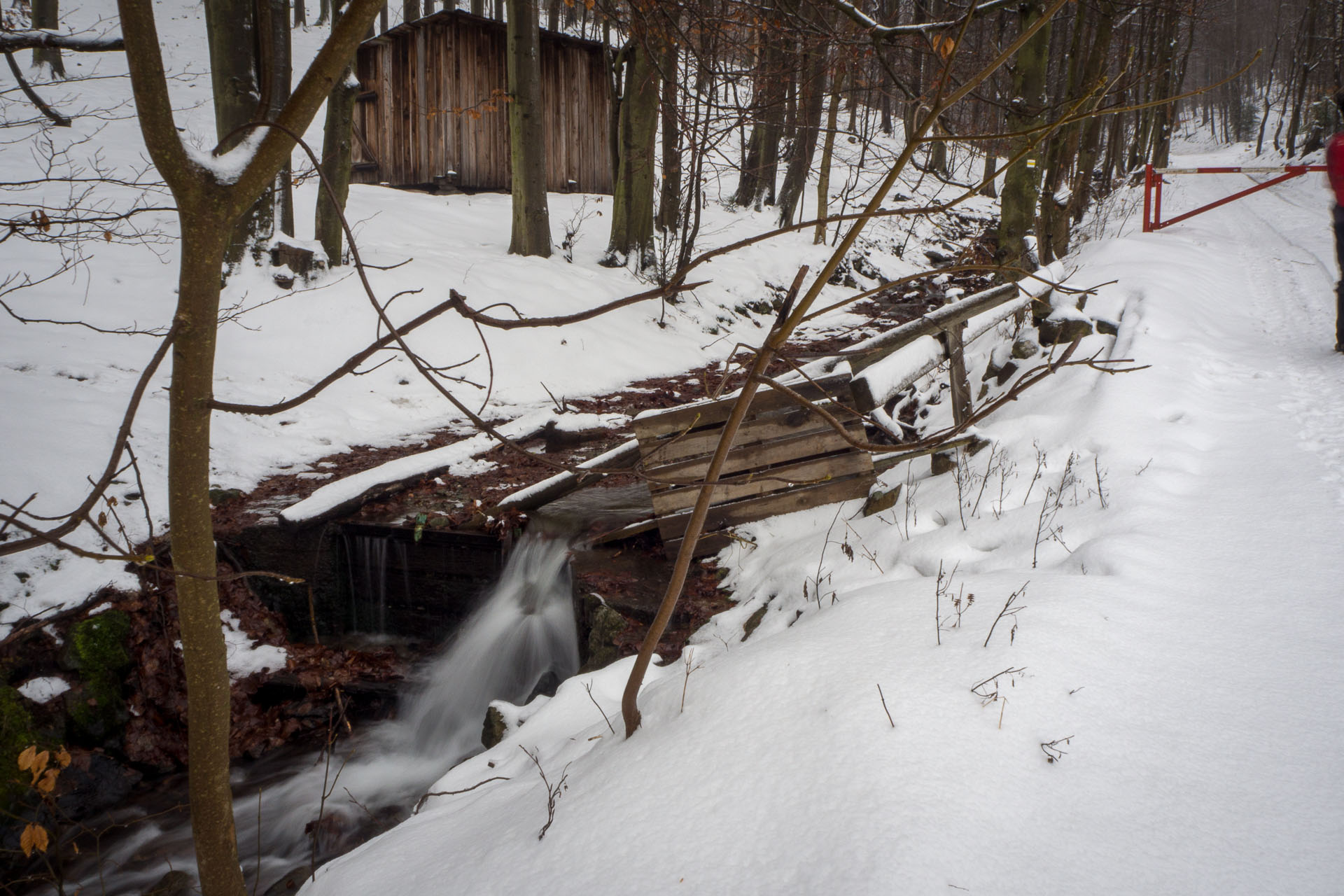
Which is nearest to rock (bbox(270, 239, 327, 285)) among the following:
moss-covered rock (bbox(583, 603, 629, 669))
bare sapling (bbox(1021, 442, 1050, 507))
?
moss-covered rock (bbox(583, 603, 629, 669))

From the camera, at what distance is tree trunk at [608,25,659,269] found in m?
11.6

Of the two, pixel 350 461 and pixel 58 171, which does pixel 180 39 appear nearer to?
pixel 58 171

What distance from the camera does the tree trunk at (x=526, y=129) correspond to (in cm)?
1101

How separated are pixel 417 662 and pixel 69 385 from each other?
376 centimetres

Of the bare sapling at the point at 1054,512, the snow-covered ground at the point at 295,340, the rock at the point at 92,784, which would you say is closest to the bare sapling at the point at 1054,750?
the bare sapling at the point at 1054,512

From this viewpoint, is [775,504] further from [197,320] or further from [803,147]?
[803,147]

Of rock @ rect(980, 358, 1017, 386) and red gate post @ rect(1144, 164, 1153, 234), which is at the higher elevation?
red gate post @ rect(1144, 164, 1153, 234)

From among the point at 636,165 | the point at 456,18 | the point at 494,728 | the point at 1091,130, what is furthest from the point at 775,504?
the point at 456,18

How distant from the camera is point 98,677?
14.3ft

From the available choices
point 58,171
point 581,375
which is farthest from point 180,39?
point 581,375

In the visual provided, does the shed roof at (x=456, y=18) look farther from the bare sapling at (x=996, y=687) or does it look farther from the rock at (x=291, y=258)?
the bare sapling at (x=996, y=687)

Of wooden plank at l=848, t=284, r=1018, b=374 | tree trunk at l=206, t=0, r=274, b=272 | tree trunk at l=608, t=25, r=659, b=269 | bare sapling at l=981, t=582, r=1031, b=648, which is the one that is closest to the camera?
bare sapling at l=981, t=582, r=1031, b=648

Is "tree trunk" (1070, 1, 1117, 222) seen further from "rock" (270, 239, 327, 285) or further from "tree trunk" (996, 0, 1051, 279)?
"rock" (270, 239, 327, 285)

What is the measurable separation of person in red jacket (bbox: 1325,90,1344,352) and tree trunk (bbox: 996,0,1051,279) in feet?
8.20
